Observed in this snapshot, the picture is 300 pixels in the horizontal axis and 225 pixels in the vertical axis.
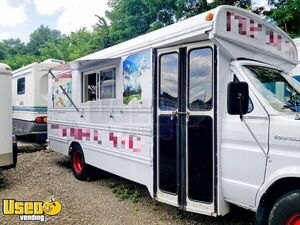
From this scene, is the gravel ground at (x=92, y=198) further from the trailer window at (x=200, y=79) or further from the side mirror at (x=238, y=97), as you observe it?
the side mirror at (x=238, y=97)

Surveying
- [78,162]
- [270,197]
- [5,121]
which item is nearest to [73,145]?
[78,162]

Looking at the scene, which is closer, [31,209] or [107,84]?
[31,209]

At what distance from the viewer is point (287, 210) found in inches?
129

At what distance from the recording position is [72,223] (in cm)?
479

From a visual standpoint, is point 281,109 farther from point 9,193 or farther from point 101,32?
point 101,32

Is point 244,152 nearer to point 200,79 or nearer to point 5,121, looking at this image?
point 200,79

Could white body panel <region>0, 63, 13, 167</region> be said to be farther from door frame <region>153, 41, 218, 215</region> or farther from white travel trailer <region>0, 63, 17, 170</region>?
door frame <region>153, 41, 218, 215</region>

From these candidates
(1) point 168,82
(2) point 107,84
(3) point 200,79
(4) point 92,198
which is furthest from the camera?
(2) point 107,84

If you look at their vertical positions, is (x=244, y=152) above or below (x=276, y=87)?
below

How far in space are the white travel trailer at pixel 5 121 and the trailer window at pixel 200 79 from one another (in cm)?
412

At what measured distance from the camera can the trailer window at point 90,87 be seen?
22.5 feet

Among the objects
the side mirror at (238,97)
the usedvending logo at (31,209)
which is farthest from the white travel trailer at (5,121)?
the side mirror at (238,97)

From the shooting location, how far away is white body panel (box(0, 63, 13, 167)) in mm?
6520

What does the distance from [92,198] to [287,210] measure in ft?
12.0
